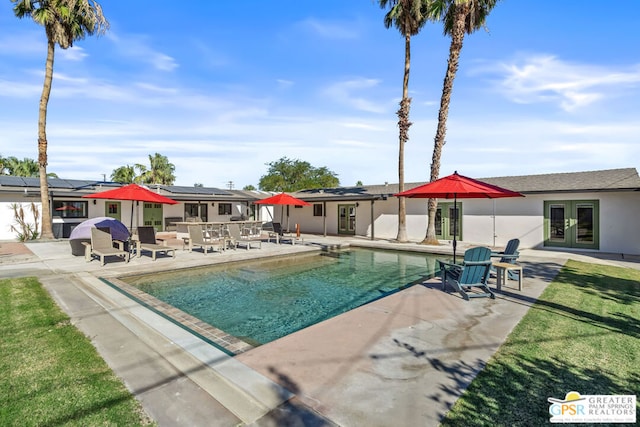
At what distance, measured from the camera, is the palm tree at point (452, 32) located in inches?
555

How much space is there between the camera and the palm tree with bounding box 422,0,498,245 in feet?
46.3

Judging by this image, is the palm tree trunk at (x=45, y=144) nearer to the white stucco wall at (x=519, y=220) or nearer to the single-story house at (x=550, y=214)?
the single-story house at (x=550, y=214)

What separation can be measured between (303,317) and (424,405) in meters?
3.44

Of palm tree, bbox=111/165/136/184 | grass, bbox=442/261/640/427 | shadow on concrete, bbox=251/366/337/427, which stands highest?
palm tree, bbox=111/165/136/184

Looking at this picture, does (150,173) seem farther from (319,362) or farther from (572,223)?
(319,362)

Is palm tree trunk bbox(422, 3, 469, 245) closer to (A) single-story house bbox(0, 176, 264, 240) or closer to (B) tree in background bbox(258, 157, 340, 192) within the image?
(A) single-story house bbox(0, 176, 264, 240)

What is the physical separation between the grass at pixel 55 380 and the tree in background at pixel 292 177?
47.6 m

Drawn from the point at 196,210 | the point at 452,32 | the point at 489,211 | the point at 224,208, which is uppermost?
the point at 452,32

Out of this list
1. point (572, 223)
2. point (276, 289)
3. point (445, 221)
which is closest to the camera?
point (276, 289)

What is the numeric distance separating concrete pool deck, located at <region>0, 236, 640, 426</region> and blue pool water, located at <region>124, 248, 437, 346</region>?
1.03m

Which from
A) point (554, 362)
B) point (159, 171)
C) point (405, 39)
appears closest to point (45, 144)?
point (405, 39)

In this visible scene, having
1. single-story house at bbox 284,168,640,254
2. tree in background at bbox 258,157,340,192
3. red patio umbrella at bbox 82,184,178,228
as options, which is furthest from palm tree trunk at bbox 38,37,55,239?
tree in background at bbox 258,157,340,192

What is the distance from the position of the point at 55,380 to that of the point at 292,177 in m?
51.2

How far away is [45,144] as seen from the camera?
16125 mm
